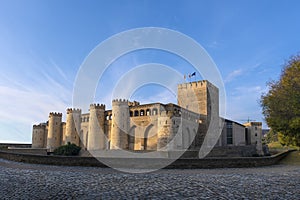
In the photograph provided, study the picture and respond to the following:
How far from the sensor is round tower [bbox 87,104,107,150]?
42750 millimetres

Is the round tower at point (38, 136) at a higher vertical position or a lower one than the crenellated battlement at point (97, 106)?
lower

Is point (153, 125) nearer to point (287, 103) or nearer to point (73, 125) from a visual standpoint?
point (73, 125)

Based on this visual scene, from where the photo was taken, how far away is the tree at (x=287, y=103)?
20.2 metres

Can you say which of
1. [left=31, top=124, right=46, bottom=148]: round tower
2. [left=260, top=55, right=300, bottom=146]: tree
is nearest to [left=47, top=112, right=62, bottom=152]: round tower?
[left=31, top=124, right=46, bottom=148]: round tower

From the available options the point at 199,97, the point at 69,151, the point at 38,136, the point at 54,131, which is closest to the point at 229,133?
the point at 199,97

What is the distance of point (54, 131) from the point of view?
53.6m

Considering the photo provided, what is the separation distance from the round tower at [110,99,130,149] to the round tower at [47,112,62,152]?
18.9m

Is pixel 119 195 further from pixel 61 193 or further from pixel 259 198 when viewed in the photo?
pixel 259 198

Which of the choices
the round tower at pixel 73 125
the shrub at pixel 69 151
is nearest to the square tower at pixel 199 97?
the round tower at pixel 73 125

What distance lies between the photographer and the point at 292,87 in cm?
2077

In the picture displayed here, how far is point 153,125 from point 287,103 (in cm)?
2256

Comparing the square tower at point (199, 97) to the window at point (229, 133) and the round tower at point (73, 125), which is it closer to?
the window at point (229, 133)

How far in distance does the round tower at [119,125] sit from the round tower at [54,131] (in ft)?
61.9

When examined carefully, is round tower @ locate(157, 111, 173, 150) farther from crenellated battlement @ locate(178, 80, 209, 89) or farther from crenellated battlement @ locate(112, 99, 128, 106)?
crenellated battlement @ locate(178, 80, 209, 89)
